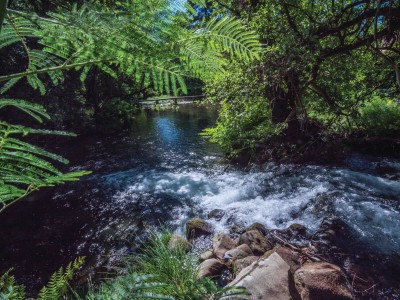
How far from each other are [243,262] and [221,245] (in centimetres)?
59

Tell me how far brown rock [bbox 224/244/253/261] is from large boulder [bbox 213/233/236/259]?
4.1 inches

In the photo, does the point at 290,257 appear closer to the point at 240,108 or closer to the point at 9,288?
the point at 9,288

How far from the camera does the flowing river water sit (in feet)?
14.0

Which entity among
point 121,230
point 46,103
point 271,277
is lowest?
point 121,230

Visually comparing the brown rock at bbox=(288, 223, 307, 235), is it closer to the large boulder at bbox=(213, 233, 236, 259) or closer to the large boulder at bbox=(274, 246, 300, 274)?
the large boulder at bbox=(274, 246, 300, 274)

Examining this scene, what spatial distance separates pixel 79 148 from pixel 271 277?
37.1 feet

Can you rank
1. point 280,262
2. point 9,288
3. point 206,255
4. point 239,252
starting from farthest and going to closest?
point 206,255 < point 239,252 < point 280,262 < point 9,288

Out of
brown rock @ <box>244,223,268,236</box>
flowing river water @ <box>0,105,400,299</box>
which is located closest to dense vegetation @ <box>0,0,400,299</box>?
flowing river water @ <box>0,105,400,299</box>

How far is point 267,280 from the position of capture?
9.73 ft

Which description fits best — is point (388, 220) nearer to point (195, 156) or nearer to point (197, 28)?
point (197, 28)

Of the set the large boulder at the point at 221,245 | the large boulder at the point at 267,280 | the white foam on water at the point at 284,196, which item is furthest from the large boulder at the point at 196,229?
the large boulder at the point at 267,280

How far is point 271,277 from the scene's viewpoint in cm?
302

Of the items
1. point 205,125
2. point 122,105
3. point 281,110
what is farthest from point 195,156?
point 122,105

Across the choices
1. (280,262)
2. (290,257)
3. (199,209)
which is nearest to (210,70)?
(280,262)
